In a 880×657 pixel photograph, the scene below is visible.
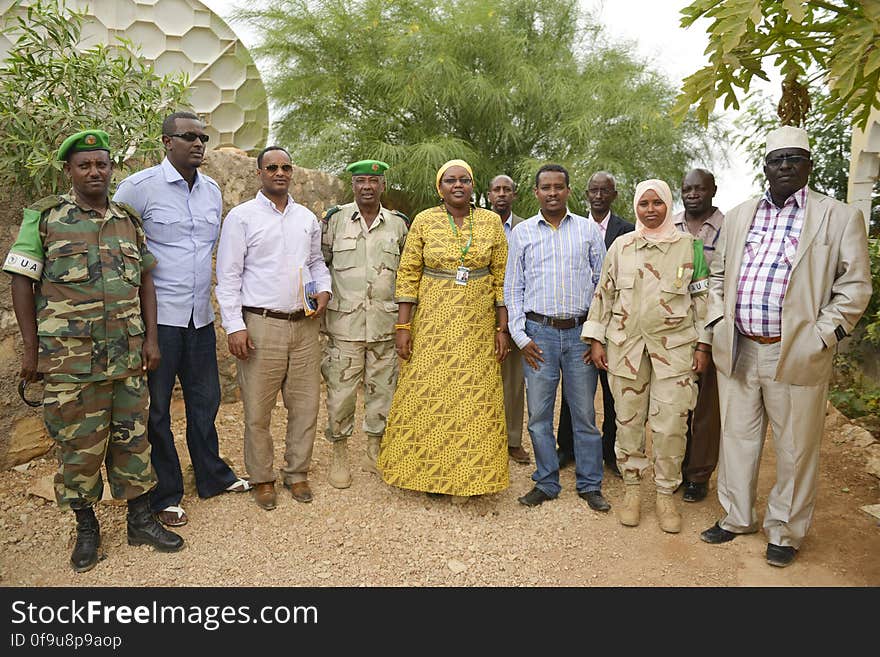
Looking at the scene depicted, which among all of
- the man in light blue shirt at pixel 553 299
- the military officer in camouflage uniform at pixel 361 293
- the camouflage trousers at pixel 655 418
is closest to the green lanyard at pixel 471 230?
the man in light blue shirt at pixel 553 299

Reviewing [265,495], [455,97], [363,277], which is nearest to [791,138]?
[363,277]

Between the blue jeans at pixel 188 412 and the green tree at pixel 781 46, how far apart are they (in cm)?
278

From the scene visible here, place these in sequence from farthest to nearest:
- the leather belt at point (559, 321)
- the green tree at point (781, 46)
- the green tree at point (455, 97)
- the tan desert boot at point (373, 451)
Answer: the green tree at point (455, 97) < the tan desert boot at point (373, 451) < the leather belt at point (559, 321) < the green tree at point (781, 46)

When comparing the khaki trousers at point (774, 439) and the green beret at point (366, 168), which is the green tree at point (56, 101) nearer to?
the green beret at point (366, 168)

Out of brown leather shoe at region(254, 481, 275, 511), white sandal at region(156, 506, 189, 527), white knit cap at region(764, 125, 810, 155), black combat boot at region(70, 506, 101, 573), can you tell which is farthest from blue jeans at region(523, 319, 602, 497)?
black combat boot at region(70, 506, 101, 573)

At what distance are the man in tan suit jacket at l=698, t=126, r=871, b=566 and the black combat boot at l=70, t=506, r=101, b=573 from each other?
3154mm

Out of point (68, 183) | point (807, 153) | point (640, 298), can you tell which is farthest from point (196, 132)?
point (807, 153)

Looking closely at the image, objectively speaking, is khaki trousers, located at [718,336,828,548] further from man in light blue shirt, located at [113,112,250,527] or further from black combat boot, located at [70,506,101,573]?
black combat boot, located at [70,506,101,573]

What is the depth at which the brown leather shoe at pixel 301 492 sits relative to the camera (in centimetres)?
409

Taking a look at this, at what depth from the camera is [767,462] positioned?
502 centimetres

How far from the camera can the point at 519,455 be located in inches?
191

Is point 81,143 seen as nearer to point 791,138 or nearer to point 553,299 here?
point 553,299

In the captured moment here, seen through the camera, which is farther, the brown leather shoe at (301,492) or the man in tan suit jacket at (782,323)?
the brown leather shoe at (301,492)
